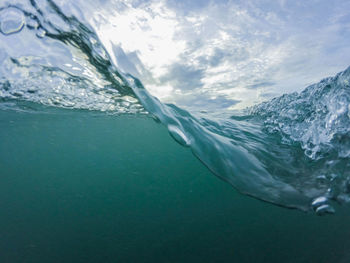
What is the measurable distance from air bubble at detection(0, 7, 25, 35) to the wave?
1 cm

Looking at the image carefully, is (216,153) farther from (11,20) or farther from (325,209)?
(11,20)

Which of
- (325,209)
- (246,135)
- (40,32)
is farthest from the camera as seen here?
(246,135)

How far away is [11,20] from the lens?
3.33 metres

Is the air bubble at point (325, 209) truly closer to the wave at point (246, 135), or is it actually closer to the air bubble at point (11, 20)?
the wave at point (246, 135)

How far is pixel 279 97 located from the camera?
26.7 feet

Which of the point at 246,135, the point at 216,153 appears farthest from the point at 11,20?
the point at 246,135

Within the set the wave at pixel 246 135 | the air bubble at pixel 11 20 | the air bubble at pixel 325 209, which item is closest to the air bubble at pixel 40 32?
the wave at pixel 246 135

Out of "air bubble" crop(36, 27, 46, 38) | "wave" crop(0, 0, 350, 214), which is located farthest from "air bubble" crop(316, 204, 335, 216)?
"air bubble" crop(36, 27, 46, 38)

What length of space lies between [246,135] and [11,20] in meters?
Result: 6.64

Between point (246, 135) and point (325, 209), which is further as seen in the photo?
point (246, 135)

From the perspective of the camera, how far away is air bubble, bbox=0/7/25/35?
10.4 ft

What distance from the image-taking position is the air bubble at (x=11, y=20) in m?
3.16

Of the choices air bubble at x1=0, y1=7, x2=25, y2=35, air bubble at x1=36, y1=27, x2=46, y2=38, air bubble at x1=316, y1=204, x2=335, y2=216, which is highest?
air bubble at x1=316, y1=204, x2=335, y2=216

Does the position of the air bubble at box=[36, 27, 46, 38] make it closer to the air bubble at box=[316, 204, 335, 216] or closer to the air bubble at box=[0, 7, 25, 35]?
the air bubble at box=[0, 7, 25, 35]
